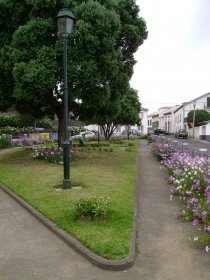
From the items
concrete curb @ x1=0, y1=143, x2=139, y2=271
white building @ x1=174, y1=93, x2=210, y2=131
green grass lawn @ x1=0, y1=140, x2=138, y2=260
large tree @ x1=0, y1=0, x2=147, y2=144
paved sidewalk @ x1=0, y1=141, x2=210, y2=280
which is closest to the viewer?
paved sidewalk @ x1=0, y1=141, x2=210, y2=280

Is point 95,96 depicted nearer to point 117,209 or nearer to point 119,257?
point 117,209

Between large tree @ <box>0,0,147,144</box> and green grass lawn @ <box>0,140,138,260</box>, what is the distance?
3169 mm

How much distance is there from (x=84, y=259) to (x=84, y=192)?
4.32m

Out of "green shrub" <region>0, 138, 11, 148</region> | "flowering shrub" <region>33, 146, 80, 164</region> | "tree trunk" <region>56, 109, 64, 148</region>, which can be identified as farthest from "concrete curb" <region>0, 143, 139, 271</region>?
"green shrub" <region>0, 138, 11, 148</region>

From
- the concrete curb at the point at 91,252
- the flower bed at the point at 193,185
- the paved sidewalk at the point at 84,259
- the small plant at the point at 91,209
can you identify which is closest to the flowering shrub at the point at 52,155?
the flower bed at the point at 193,185

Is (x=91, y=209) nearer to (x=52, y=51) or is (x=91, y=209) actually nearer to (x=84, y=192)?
(x=84, y=192)

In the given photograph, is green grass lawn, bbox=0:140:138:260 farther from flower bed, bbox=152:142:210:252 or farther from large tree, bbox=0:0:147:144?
large tree, bbox=0:0:147:144

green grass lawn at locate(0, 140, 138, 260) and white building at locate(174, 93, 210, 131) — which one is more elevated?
Result: white building at locate(174, 93, 210, 131)

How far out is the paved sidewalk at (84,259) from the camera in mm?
5148

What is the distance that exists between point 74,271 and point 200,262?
6.36ft

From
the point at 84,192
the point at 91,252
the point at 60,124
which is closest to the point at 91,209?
the point at 91,252

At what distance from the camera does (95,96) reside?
16.7 meters

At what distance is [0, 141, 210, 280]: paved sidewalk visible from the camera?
515 cm

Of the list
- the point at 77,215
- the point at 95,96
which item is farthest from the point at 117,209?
the point at 95,96
